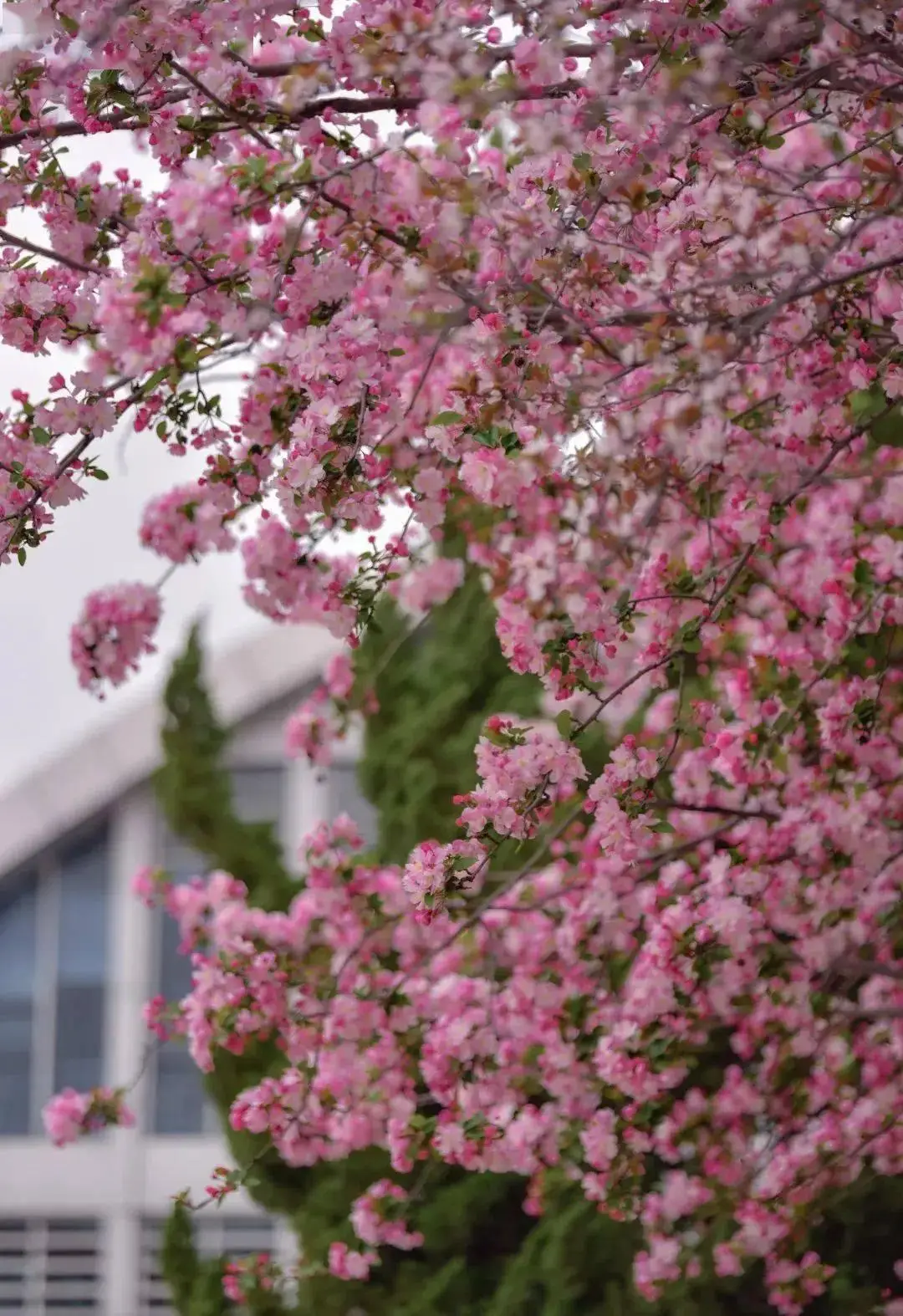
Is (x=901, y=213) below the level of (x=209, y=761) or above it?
below

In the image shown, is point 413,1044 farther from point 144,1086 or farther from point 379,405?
point 144,1086

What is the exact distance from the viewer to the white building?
9.16m

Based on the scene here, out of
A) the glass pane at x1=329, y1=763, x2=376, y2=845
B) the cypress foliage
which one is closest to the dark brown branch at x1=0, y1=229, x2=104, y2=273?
the cypress foliage

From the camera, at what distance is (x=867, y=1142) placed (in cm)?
429

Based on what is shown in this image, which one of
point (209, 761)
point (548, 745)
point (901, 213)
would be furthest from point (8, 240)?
point (209, 761)

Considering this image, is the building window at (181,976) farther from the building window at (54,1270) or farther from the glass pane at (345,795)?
the building window at (54,1270)

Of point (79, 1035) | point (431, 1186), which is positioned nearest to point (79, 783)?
point (79, 1035)

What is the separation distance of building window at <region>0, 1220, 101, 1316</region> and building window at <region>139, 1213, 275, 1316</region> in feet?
0.85

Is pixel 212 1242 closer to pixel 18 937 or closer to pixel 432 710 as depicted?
pixel 18 937

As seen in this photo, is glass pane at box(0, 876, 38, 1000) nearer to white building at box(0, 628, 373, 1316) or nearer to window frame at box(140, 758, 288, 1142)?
white building at box(0, 628, 373, 1316)

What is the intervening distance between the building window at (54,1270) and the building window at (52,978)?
1.89 ft

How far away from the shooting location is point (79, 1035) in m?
9.67

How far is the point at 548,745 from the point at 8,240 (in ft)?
4.24

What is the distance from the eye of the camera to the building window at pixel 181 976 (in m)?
9.27
